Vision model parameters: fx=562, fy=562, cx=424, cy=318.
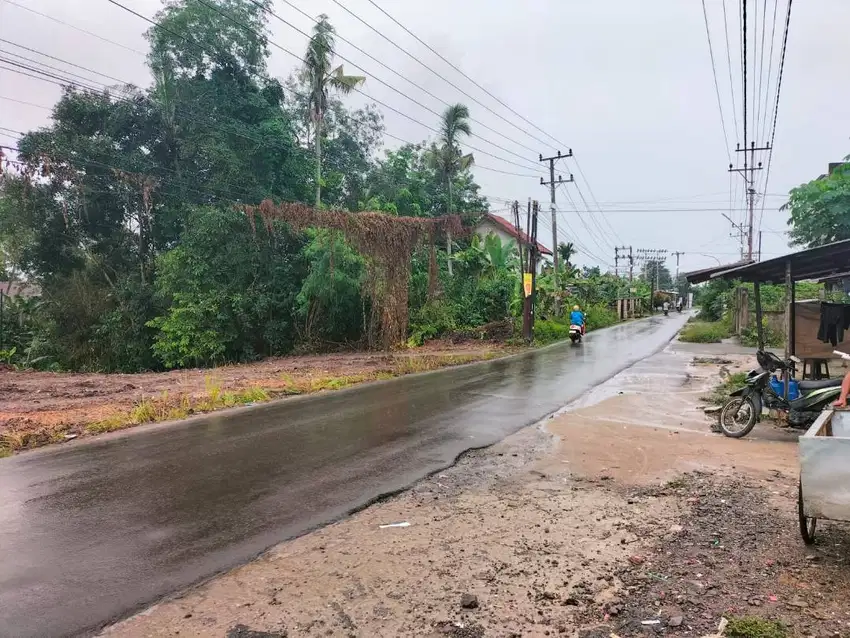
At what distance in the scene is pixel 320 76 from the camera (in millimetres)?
27453

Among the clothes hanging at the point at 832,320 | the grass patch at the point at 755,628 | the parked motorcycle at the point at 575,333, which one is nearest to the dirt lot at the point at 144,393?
the parked motorcycle at the point at 575,333

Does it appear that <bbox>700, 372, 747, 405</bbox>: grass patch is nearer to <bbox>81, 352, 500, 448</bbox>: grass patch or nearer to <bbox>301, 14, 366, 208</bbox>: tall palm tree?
<bbox>81, 352, 500, 448</bbox>: grass patch

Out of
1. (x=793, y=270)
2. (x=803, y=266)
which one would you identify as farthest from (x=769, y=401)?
(x=803, y=266)

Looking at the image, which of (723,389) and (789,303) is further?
(723,389)

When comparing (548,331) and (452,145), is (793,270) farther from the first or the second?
(452,145)

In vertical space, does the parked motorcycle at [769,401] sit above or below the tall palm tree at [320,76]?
below

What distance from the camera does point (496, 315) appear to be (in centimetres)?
2788

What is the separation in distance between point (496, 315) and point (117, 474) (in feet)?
74.2

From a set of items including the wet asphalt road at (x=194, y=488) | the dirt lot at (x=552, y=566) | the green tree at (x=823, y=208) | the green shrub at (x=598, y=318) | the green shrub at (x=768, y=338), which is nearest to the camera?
the dirt lot at (x=552, y=566)

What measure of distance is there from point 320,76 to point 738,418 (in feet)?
82.7

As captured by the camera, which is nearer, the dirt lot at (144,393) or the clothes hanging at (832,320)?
the dirt lot at (144,393)

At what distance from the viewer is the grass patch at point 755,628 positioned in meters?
3.07

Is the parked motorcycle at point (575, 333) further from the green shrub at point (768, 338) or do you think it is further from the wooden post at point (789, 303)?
the wooden post at point (789, 303)

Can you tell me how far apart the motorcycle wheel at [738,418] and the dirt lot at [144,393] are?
833 centimetres
